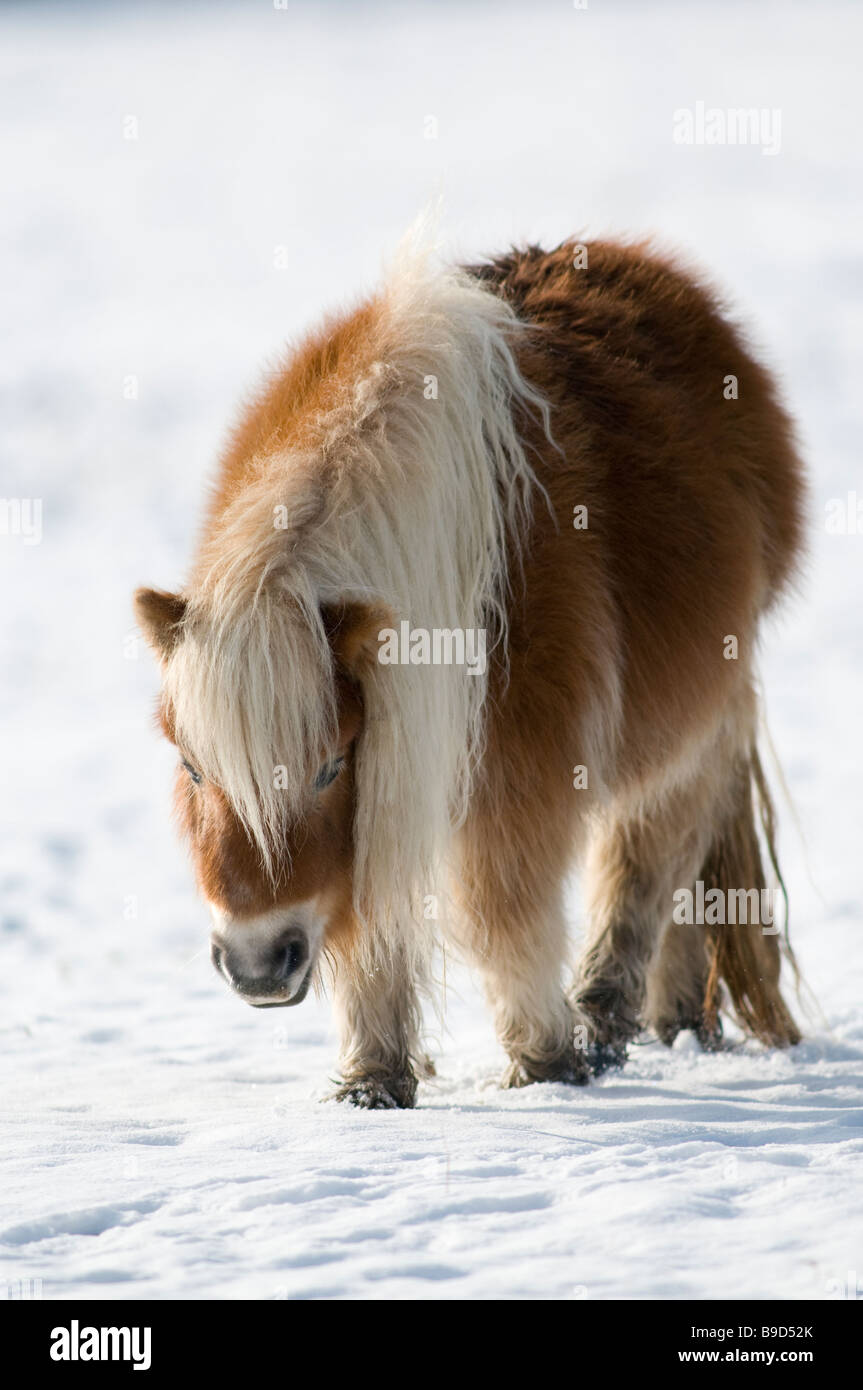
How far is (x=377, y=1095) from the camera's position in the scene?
3.82 metres

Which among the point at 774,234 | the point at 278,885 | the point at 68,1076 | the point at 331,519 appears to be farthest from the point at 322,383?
the point at 774,234

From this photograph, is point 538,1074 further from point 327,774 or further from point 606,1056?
point 327,774

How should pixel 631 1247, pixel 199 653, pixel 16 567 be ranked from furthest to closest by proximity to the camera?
pixel 16 567
pixel 199 653
pixel 631 1247

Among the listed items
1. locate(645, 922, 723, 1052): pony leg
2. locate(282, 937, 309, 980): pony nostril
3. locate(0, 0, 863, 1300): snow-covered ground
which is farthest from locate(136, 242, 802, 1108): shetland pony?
locate(0, 0, 863, 1300): snow-covered ground

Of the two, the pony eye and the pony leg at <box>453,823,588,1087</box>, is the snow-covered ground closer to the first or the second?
the pony leg at <box>453,823,588,1087</box>

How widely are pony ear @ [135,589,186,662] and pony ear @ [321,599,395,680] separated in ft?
1.16

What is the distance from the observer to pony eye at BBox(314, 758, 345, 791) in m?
3.19

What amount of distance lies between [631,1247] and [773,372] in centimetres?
321

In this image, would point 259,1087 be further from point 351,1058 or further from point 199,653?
point 199,653

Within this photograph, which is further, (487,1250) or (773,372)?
(773,372)

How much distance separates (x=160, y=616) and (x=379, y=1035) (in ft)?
4.27

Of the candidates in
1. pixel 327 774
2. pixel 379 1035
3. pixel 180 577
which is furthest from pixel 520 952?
pixel 180 577

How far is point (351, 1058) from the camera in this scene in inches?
154

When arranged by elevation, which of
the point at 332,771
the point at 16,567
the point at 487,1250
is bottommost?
the point at 487,1250
